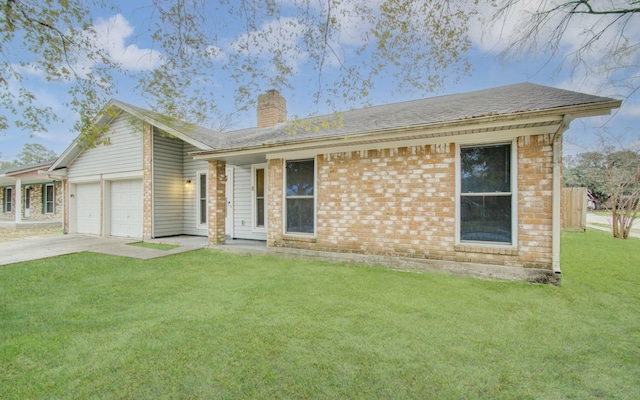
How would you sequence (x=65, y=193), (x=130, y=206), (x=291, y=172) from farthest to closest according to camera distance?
(x=65, y=193)
(x=130, y=206)
(x=291, y=172)

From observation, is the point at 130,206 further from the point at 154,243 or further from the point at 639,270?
the point at 639,270

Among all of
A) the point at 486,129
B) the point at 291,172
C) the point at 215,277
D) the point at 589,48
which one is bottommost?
the point at 215,277

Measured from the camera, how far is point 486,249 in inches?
213

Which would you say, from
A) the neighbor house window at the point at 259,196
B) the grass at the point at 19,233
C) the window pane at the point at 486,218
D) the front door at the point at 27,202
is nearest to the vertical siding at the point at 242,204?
the neighbor house window at the point at 259,196

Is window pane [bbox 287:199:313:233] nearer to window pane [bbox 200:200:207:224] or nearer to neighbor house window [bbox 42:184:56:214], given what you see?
window pane [bbox 200:200:207:224]

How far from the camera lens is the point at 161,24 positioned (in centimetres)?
439

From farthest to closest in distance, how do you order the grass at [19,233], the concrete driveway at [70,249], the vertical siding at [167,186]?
the grass at [19,233], the vertical siding at [167,186], the concrete driveway at [70,249]

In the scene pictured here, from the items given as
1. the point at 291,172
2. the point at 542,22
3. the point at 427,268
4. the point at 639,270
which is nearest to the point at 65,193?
the point at 291,172

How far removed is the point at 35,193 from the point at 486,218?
24314 millimetres

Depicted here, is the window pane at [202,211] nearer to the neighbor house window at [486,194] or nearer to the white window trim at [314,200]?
the white window trim at [314,200]

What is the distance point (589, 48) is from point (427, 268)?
4.39m

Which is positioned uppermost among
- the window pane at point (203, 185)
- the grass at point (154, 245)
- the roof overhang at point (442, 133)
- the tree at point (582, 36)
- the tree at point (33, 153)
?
the tree at point (33, 153)

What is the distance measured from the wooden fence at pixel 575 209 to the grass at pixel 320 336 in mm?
8796

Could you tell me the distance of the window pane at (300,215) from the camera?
23.9ft
